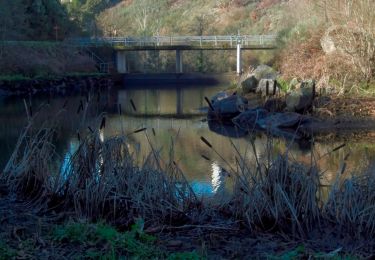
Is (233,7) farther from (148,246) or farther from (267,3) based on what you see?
(148,246)

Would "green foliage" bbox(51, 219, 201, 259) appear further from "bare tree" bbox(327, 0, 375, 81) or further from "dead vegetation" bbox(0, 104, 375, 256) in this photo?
"bare tree" bbox(327, 0, 375, 81)

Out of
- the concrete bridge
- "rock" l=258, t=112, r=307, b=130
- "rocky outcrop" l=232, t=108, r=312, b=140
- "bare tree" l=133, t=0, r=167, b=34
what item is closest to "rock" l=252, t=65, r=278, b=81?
"rocky outcrop" l=232, t=108, r=312, b=140

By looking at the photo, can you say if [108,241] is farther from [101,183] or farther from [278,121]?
[278,121]

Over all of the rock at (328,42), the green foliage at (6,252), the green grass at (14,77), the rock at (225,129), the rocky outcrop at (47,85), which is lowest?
the rocky outcrop at (47,85)

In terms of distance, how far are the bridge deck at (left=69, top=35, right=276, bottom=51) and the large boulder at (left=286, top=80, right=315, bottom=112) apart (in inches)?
1177

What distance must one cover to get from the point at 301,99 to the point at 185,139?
19.3 ft

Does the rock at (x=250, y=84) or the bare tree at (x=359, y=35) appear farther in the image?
the rock at (x=250, y=84)

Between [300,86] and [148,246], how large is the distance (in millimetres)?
18961

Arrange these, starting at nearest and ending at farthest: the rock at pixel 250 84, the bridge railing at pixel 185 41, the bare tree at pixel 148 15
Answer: the rock at pixel 250 84
the bridge railing at pixel 185 41
the bare tree at pixel 148 15

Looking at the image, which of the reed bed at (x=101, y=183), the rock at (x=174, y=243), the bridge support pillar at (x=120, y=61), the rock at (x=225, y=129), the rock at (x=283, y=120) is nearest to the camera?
the rock at (x=174, y=243)

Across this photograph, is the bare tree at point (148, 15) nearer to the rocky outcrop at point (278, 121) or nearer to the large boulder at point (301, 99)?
the rocky outcrop at point (278, 121)

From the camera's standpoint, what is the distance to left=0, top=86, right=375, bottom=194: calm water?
33.6 ft

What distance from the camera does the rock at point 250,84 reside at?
1136 inches

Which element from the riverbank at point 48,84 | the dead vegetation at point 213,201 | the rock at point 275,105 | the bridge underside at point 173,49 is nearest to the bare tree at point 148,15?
the bridge underside at point 173,49
